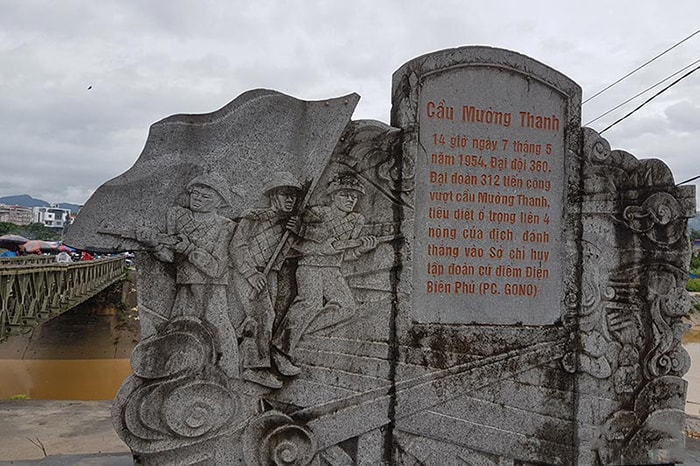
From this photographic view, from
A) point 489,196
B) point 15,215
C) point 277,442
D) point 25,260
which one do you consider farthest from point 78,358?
point 15,215

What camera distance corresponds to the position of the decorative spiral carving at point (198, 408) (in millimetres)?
3836

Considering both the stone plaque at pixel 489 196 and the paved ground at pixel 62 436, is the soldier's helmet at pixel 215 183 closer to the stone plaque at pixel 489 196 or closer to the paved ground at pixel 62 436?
the stone plaque at pixel 489 196

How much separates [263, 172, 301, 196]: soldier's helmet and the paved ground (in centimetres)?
293

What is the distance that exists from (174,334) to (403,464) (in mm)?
1931

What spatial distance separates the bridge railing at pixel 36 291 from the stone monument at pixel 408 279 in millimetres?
7421

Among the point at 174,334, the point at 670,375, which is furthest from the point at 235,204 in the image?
the point at 670,375

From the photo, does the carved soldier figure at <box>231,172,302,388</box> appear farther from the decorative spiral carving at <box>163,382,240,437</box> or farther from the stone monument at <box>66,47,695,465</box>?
the decorative spiral carving at <box>163,382,240,437</box>

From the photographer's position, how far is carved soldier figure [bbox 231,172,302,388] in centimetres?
399

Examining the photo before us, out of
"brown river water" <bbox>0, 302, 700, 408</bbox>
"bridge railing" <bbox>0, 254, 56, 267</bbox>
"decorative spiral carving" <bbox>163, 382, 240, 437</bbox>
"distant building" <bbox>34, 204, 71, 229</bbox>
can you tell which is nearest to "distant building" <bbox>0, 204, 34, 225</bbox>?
"distant building" <bbox>34, 204, 71, 229</bbox>

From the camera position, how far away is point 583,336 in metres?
4.40

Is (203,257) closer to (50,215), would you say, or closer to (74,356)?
(74,356)

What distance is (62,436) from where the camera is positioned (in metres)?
6.25

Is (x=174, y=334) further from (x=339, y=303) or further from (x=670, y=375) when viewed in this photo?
(x=670, y=375)

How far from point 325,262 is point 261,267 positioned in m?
0.47
